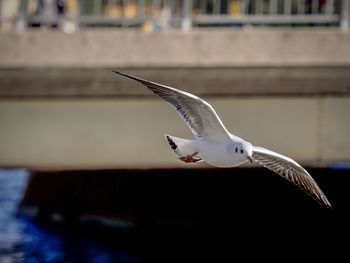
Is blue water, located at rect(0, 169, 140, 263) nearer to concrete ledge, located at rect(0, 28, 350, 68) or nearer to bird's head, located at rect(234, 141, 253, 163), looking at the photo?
concrete ledge, located at rect(0, 28, 350, 68)

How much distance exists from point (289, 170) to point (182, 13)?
10.9ft

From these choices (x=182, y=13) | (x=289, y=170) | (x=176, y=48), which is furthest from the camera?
(x=182, y=13)

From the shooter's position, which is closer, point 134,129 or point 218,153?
point 218,153

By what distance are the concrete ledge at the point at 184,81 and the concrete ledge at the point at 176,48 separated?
6cm

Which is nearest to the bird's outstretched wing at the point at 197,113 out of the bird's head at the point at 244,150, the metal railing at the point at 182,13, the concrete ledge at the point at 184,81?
the bird's head at the point at 244,150

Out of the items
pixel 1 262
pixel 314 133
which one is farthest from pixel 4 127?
→ pixel 1 262

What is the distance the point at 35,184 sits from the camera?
56.5 feet

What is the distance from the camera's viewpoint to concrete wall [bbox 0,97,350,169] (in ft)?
34.0

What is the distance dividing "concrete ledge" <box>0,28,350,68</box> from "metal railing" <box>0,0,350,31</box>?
69 centimetres

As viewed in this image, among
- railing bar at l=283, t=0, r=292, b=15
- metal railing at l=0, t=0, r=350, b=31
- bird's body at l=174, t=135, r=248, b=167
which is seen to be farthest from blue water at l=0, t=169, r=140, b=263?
bird's body at l=174, t=135, r=248, b=167

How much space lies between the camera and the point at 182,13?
1137 centimetres

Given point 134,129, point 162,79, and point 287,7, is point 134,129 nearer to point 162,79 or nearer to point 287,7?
point 162,79

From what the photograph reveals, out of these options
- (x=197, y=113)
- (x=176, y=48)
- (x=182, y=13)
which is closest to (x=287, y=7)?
(x=182, y=13)

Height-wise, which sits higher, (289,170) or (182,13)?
(182,13)
